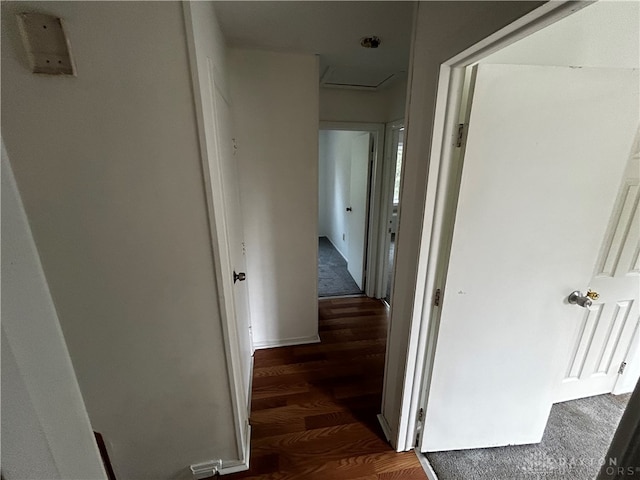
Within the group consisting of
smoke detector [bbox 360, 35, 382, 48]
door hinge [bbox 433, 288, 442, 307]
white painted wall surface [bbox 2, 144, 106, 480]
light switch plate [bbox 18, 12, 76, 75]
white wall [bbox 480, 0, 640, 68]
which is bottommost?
door hinge [bbox 433, 288, 442, 307]

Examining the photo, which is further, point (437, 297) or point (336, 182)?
point (336, 182)

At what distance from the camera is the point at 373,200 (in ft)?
9.30

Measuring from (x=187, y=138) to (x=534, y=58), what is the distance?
51.9 inches

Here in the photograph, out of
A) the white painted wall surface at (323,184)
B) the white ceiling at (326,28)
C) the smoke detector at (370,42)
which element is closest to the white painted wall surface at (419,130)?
the white ceiling at (326,28)

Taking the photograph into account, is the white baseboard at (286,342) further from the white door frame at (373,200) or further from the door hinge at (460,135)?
the door hinge at (460,135)

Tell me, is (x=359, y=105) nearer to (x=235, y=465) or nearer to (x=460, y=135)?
(x=460, y=135)

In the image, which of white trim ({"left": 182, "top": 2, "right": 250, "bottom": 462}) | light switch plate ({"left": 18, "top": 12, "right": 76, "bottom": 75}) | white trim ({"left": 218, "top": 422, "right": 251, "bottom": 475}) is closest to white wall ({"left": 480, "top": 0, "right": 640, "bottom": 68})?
white trim ({"left": 182, "top": 2, "right": 250, "bottom": 462})

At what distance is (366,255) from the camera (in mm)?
3113

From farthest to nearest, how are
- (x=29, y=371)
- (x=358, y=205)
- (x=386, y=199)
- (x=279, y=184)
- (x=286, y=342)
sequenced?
(x=358, y=205) < (x=386, y=199) < (x=286, y=342) < (x=279, y=184) < (x=29, y=371)

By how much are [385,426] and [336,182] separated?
140 inches

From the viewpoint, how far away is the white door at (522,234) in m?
0.99

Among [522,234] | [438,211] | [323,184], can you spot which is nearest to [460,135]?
[438,211]

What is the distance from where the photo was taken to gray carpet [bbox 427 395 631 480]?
1.39 meters

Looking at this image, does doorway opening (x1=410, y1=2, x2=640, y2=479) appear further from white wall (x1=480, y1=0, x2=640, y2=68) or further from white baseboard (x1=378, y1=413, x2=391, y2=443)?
white baseboard (x1=378, y1=413, x2=391, y2=443)
